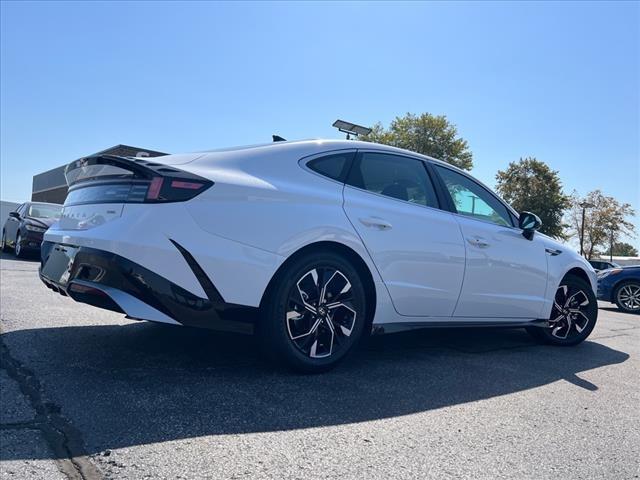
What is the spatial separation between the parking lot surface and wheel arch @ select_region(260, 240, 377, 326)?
0.47 meters

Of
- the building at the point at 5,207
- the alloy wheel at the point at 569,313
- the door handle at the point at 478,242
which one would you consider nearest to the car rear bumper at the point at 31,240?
the door handle at the point at 478,242

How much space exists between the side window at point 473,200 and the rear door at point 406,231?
Result: 26 cm

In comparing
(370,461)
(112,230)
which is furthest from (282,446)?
(112,230)

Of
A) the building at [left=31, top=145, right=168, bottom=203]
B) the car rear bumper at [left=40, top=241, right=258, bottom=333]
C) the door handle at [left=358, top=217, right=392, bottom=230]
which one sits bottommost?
the car rear bumper at [left=40, top=241, right=258, bottom=333]

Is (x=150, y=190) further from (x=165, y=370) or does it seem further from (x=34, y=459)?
(x=34, y=459)

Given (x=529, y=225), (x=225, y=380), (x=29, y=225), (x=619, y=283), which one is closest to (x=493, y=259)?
(x=529, y=225)

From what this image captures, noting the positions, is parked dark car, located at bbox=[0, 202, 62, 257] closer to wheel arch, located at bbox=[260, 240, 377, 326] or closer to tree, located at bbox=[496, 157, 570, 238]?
wheel arch, located at bbox=[260, 240, 377, 326]

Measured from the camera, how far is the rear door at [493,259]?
4234 mm

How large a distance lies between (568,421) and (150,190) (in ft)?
8.79

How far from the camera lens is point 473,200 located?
460 centimetres

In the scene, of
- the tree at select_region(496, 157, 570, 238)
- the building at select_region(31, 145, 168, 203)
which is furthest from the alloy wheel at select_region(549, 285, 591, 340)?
the building at select_region(31, 145, 168, 203)

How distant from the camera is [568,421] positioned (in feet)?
9.45

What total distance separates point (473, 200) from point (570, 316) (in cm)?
186

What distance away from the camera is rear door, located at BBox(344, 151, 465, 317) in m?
3.57
